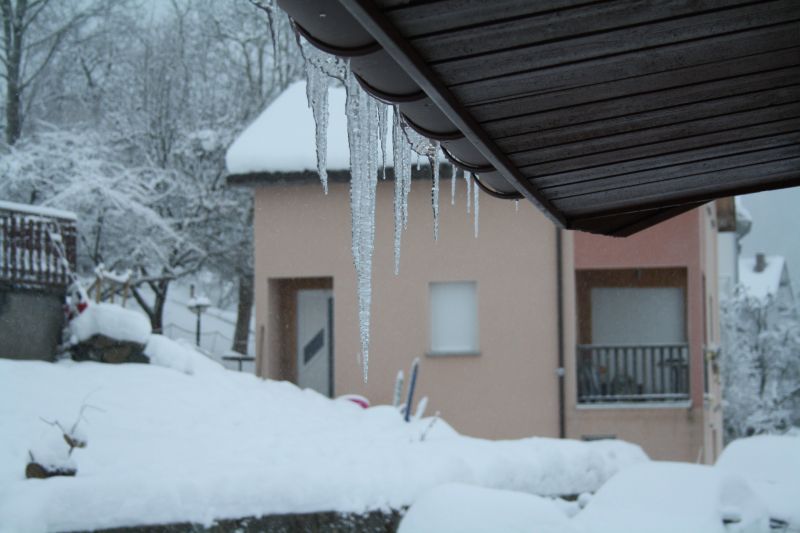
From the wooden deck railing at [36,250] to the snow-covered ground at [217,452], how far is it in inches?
48.8

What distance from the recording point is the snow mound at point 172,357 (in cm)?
1444

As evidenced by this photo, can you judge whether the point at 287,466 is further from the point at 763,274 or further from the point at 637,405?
the point at 763,274

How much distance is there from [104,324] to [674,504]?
9853 mm

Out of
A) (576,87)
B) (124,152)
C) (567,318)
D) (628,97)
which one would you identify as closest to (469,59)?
(576,87)

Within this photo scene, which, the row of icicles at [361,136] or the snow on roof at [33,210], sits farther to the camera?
the snow on roof at [33,210]

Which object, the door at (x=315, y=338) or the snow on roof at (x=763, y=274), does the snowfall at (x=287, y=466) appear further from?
the snow on roof at (x=763, y=274)

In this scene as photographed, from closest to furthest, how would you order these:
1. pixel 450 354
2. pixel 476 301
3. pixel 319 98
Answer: pixel 319 98 < pixel 450 354 < pixel 476 301

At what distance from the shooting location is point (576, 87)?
7.26 ft

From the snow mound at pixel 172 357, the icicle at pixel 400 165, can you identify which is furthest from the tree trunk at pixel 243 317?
the icicle at pixel 400 165

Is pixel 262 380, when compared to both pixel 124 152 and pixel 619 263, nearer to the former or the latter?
pixel 619 263

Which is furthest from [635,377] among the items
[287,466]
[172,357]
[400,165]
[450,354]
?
[400,165]

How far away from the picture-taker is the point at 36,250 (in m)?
13.7

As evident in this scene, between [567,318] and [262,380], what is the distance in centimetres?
484

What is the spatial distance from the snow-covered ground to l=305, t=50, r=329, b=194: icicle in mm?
5233
